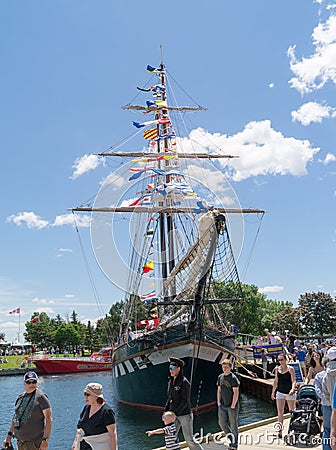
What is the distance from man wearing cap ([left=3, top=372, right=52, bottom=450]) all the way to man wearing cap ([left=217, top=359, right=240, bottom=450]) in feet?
9.09

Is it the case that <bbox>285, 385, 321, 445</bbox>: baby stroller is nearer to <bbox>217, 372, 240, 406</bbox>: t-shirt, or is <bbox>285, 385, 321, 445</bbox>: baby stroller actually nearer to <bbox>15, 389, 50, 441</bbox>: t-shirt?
<bbox>217, 372, 240, 406</bbox>: t-shirt

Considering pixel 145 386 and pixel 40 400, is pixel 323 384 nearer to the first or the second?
pixel 40 400

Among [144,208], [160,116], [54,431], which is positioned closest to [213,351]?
[54,431]

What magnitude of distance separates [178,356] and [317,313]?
63.8m

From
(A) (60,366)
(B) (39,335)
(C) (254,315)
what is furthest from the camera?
(B) (39,335)

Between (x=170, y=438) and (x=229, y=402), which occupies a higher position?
(x=229, y=402)

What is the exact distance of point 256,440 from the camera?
Answer: 29.6 feet

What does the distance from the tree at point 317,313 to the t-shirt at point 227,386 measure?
74938 millimetres

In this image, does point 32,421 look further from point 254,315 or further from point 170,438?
point 254,315

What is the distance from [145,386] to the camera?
73.5 feet

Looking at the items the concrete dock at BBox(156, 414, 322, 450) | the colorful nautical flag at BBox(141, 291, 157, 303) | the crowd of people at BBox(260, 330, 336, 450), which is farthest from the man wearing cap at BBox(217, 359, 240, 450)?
the colorful nautical flag at BBox(141, 291, 157, 303)

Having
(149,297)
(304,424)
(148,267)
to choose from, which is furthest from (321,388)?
(148,267)

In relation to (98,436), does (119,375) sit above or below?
below

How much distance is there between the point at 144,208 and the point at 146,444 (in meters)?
18.6
